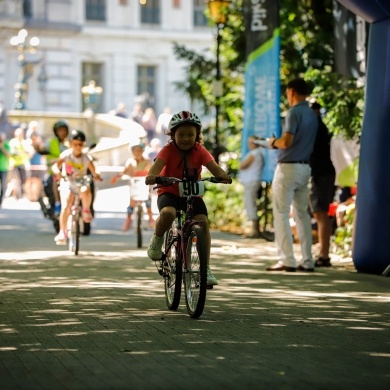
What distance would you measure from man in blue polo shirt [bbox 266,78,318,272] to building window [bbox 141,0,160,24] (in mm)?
56460

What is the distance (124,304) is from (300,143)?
423cm

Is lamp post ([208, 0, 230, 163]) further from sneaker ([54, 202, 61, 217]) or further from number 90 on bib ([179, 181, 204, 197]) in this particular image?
number 90 on bib ([179, 181, 204, 197])

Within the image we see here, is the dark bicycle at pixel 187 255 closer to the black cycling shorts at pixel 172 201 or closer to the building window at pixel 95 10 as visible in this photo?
the black cycling shorts at pixel 172 201

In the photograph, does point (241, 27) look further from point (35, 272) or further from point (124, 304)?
point (124, 304)

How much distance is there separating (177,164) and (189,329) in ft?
6.15

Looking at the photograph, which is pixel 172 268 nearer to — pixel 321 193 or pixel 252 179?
pixel 321 193

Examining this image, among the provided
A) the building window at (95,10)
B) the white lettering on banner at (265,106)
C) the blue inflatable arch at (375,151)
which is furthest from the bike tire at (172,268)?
the building window at (95,10)

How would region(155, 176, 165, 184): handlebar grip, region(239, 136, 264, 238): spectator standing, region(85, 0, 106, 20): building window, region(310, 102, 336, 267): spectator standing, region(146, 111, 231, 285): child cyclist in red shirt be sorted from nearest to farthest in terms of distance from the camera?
region(155, 176, 165, 184): handlebar grip, region(146, 111, 231, 285): child cyclist in red shirt, region(310, 102, 336, 267): spectator standing, region(239, 136, 264, 238): spectator standing, region(85, 0, 106, 20): building window

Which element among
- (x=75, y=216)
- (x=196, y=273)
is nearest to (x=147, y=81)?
(x=75, y=216)

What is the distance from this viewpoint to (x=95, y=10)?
234 ft

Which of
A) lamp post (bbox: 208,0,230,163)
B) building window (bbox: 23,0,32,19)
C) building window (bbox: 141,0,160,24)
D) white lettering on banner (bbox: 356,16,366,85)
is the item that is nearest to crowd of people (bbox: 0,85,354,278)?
white lettering on banner (bbox: 356,16,366,85)

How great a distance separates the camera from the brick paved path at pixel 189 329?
28.6 feet

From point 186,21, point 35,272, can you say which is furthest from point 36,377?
point 186,21

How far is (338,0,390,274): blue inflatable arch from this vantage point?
15656 millimetres
